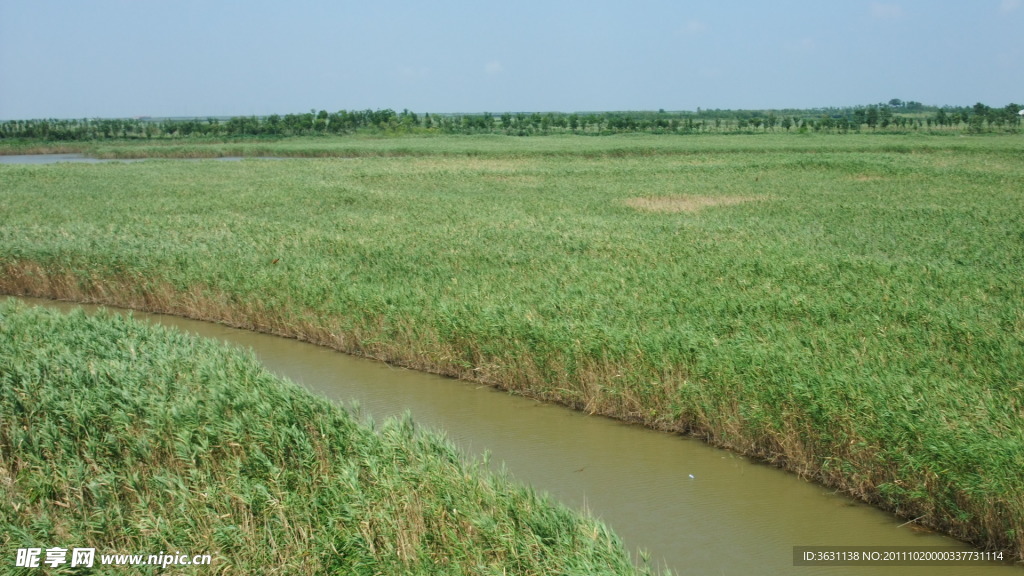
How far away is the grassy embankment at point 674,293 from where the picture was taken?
23.7 feet

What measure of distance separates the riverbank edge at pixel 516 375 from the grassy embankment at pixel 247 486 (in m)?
2.91

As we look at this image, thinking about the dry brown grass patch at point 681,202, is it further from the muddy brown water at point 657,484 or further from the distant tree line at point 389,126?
the distant tree line at point 389,126

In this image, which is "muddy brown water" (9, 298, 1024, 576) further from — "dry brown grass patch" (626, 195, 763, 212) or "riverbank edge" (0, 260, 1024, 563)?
"dry brown grass patch" (626, 195, 763, 212)

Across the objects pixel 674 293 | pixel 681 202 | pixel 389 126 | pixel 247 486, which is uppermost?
pixel 389 126

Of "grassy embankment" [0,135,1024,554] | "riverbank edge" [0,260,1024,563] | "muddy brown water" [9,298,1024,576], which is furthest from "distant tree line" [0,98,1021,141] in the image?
"muddy brown water" [9,298,1024,576]

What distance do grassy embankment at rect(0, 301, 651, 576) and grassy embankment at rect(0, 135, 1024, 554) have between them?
2.96m

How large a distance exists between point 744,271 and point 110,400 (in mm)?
9370

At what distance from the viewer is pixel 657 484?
306 inches

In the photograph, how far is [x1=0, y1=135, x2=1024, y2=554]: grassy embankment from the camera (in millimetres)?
7219

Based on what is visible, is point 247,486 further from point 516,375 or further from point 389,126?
point 389,126

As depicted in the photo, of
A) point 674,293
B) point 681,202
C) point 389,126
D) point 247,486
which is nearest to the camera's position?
point 247,486

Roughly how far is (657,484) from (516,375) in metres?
2.79

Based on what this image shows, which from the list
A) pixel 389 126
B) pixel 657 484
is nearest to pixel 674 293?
pixel 657 484

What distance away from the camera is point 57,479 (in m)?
6.29
